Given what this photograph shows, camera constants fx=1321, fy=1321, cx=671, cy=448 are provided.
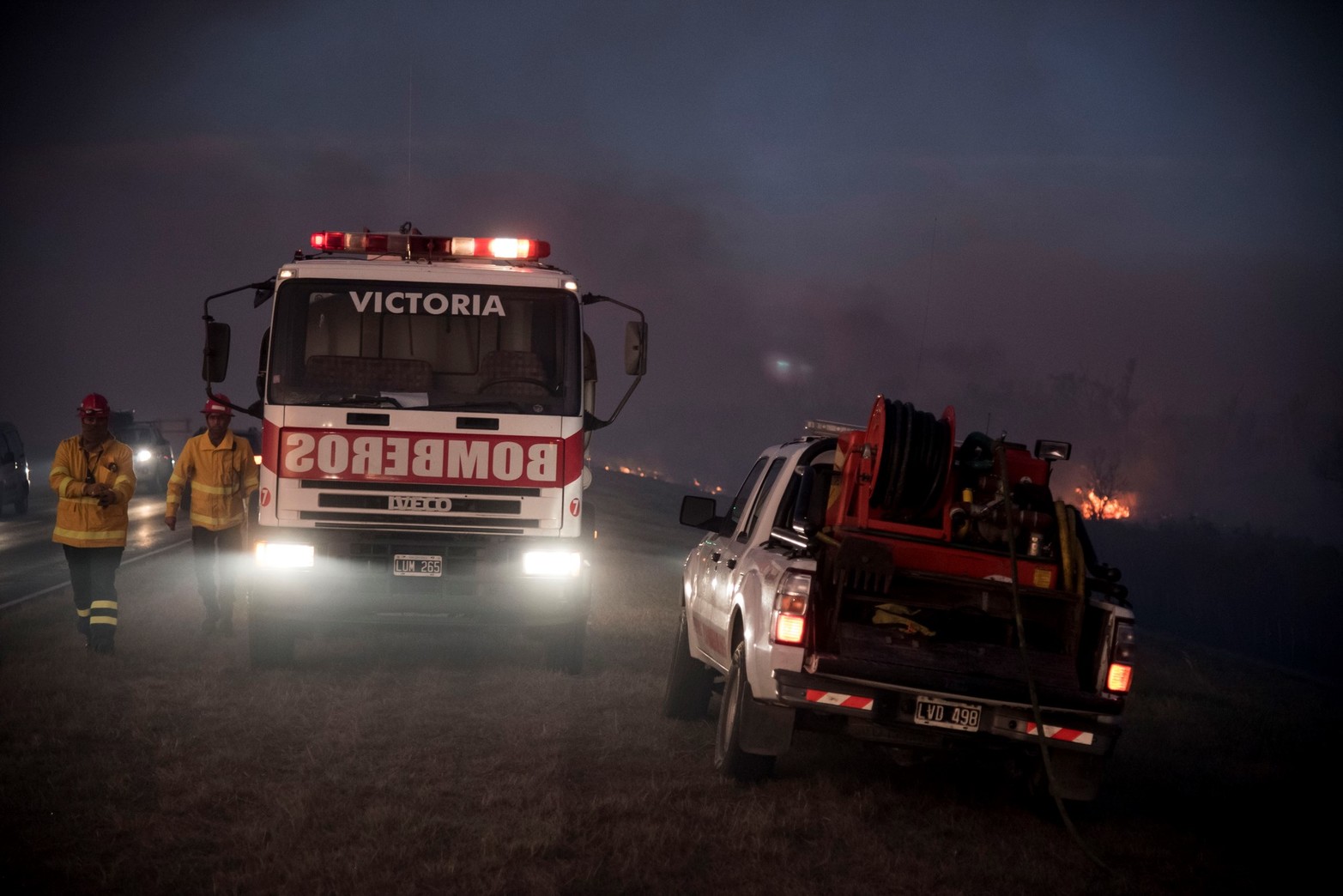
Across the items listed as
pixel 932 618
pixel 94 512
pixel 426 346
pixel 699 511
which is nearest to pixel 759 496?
pixel 699 511

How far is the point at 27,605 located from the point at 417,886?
9.94 metres

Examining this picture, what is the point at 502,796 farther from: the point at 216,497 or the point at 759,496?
the point at 216,497

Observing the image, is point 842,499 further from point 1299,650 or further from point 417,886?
point 1299,650

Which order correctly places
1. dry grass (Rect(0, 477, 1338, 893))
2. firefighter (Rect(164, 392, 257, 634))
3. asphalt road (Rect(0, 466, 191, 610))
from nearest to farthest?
dry grass (Rect(0, 477, 1338, 893)), firefighter (Rect(164, 392, 257, 634)), asphalt road (Rect(0, 466, 191, 610))

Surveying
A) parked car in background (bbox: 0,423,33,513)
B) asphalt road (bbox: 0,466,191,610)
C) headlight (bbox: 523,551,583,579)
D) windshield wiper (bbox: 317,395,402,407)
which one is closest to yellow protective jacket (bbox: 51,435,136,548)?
windshield wiper (bbox: 317,395,402,407)

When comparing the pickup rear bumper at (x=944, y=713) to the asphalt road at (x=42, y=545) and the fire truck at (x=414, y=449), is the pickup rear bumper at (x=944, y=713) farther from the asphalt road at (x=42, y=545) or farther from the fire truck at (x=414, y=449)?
the asphalt road at (x=42, y=545)

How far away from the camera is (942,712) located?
6.39 metres

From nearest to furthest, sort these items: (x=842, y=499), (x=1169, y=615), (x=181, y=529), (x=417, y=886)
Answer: (x=417, y=886) < (x=842, y=499) < (x=181, y=529) < (x=1169, y=615)

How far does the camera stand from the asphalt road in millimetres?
15352

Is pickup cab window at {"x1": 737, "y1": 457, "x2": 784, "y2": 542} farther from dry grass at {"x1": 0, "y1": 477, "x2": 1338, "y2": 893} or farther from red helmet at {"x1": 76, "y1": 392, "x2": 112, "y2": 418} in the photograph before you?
red helmet at {"x1": 76, "y1": 392, "x2": 112, "y2": 418}

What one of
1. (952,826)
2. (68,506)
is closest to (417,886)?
(952,826)

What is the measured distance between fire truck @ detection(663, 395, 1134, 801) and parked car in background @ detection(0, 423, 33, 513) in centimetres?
2267

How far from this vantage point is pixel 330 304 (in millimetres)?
9812

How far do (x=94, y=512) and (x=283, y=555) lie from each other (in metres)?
1.87
